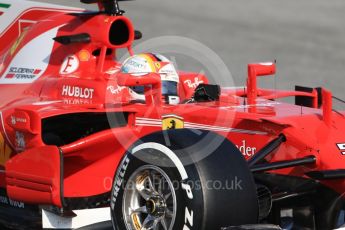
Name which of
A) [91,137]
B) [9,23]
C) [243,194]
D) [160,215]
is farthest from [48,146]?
[9,23]

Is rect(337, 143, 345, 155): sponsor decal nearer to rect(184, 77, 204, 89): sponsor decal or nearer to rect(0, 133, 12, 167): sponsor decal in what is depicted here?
rect(184, 77, 204, 89): sponsor decal

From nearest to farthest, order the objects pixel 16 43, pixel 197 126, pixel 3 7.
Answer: pixel 197 126
pixel 16 43
pixel 3 7

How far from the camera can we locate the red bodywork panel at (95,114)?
16.2 feet

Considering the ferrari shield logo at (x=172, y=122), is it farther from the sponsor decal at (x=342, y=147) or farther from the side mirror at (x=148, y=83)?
the sponsor decal at (x=342, y=147)

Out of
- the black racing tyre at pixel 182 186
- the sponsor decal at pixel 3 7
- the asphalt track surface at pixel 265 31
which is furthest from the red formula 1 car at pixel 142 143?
the asphalt track surface at pixel 265 31

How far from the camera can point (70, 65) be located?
6207 millimetres

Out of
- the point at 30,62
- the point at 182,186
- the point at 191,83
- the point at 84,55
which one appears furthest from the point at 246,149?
the point at 30,62

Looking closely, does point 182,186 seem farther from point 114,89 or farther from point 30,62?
point 30,62

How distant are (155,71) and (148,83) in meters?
0.44

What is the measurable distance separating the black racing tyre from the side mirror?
2.78 feet

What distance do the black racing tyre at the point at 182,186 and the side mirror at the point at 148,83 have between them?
0.85 m

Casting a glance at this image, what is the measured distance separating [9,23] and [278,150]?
11.3 ft

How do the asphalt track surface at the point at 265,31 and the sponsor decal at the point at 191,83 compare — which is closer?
the sponsor decal at the point at 191,83

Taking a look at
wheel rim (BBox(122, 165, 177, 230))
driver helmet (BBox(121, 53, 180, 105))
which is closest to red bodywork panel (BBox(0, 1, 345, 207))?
driver helmet (BBox(121, 53, 180, 105))
